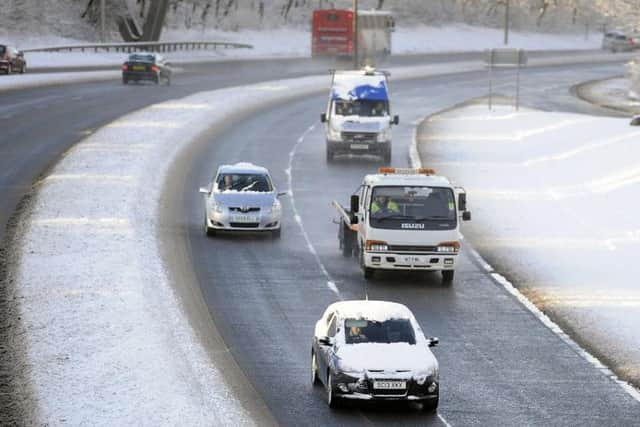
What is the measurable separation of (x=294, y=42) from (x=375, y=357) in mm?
107483

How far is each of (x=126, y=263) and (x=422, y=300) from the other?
6.84 metres

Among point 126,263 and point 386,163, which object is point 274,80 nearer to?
point 386,163

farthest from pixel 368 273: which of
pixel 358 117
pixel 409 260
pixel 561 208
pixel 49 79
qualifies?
pixel 49 79

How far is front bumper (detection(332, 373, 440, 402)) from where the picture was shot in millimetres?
17672

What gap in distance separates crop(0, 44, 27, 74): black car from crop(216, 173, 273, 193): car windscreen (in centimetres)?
4309

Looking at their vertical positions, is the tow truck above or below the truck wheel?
above

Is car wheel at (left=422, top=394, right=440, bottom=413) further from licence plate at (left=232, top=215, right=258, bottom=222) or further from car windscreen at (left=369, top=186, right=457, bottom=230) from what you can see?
licence plate at (left=232, top=215, right=258, bottom=222)

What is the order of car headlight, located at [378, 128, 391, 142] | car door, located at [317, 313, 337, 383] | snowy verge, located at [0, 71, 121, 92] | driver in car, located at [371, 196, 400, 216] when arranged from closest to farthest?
car door, located at [317, 313, 337, 383]
driver in car, located at [371, 196, 400, 216]
car headlight, located at [378, 128, 391, 142]
snowy verge, located at [0, 71, 121, 92]

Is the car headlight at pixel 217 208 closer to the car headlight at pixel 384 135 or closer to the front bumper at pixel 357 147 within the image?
the front bumper at pixel 357 147

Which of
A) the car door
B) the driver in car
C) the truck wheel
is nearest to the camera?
the car door

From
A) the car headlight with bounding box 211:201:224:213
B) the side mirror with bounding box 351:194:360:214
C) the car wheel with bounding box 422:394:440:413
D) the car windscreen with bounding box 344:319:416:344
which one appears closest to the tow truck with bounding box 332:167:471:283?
the side mirror with bounding box 351:194:360:214

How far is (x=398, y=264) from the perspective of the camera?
2667cm

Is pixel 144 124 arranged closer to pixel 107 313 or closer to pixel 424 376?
→ pixel 107 313

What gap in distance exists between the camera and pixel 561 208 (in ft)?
129
